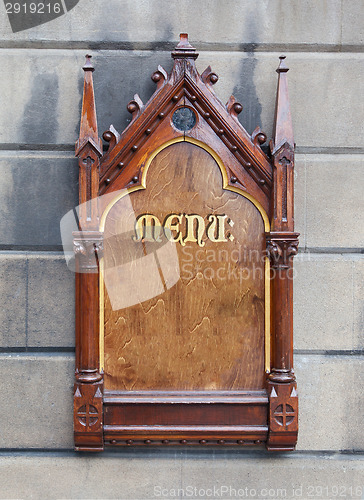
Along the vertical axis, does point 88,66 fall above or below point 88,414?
above

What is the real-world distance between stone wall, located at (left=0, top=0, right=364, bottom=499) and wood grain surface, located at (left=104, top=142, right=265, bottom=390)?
415 mm

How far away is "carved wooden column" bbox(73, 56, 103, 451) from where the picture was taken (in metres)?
3.74

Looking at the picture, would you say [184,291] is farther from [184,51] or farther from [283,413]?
[184,51]

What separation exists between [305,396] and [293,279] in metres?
0.98

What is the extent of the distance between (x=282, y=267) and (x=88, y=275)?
1.52 metres

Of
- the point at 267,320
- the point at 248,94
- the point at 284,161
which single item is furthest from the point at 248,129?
the point at 267,320

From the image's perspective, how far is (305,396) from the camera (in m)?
4.02

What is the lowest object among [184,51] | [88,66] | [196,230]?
[196,230]

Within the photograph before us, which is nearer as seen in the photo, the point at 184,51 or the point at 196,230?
the point at 184,51

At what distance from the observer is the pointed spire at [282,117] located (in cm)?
378

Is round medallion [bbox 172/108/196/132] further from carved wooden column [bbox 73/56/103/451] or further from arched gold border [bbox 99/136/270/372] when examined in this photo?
carved wooden column [bbox 73/56/103/451]

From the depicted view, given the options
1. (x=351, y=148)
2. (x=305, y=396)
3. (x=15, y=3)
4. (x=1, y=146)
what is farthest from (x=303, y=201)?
(x=15, y=3)

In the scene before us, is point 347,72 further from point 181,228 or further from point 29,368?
point 29,368

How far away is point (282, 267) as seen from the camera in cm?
381
